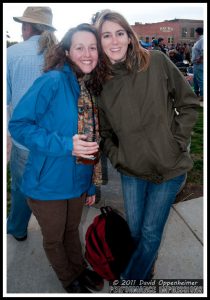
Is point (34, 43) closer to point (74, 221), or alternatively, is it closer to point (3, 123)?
point (3, 123)

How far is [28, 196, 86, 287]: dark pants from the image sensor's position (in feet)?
6.59

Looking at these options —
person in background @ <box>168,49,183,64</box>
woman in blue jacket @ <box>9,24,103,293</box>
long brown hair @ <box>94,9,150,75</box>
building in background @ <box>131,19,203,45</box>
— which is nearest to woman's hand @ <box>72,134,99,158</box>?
woman in blue jacket @ <box>9,24,103,293</box>

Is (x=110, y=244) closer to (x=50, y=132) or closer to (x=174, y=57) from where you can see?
(x=50, y=132)

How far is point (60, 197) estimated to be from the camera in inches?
77.8

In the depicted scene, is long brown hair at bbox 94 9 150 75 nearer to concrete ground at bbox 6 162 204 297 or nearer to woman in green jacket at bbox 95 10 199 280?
woman in green jacket at bbox 95 10 199 280

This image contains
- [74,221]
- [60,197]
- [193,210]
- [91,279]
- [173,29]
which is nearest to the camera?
[60,197]

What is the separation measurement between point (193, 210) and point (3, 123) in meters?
2.37

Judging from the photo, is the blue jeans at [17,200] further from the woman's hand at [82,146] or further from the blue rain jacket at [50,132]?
the woman's hand at [82,146]

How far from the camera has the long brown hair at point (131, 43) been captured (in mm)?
1871

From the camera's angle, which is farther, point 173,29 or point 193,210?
point 173,29

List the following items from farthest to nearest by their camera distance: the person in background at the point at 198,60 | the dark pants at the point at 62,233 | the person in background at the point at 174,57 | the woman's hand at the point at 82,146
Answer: the person in background at the point at 174,57
the person in background at the point at 198,60
the dark pants at the point at 62,233
the woman's hand at the point at 82,146

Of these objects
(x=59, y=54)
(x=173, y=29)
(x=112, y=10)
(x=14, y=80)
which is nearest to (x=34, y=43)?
(x=14, y=80)

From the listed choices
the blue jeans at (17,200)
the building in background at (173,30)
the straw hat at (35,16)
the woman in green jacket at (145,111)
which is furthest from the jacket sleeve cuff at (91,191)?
the building in background at (173,30)

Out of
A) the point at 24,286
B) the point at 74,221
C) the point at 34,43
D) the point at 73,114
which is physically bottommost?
the point at 24,286
